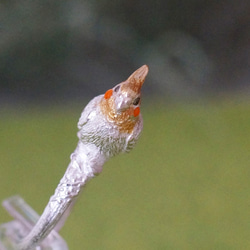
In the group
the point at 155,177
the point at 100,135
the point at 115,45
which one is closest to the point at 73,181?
the point at 100,135

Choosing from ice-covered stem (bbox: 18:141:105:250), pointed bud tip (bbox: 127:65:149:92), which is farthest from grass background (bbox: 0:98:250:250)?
pointed bud tip (bbox: 127:65:149:92)

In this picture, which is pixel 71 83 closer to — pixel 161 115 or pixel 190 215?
pixel 161 115

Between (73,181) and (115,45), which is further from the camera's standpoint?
(115,45)

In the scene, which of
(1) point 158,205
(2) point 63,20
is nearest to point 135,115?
(1) point 158,205

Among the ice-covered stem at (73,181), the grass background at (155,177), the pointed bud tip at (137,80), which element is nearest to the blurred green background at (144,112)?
the grass background at (155,177)

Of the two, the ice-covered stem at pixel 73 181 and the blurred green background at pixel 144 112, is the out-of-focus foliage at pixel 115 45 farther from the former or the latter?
the ice-covered stem at pixel 73 181

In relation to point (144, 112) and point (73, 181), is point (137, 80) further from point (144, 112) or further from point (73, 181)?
point (144, 112)

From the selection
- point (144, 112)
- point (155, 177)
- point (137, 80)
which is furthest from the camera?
point (144, 112)
